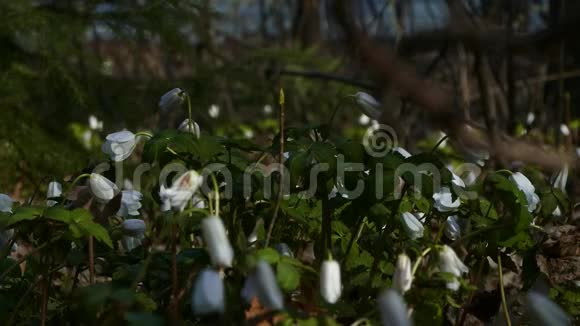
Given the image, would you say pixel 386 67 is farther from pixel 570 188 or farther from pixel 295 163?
pixel 570 188

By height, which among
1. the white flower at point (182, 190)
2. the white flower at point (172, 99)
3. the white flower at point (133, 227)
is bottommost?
the white flower at point (133, 227)

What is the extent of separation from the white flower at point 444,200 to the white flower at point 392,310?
555mm

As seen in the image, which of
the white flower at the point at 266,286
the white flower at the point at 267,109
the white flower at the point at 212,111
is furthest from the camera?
the white flower at the point at 267,109

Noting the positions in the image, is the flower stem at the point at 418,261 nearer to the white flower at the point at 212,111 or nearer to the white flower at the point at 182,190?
the white flower at the point at 182,190

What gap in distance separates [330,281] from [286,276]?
0.07 metres

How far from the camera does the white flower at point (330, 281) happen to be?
1349mm

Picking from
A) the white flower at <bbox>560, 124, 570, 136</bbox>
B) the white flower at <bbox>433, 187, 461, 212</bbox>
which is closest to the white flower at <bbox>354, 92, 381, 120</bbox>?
the white flower at <bbox>433, 187, 461, 212</bbox>

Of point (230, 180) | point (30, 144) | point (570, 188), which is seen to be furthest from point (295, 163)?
point (570, 188)

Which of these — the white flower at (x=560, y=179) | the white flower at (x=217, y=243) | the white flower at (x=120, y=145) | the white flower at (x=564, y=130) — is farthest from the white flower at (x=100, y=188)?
the white flower at (x=564, y=130)

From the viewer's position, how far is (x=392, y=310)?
1.28m

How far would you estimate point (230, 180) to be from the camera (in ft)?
5.45

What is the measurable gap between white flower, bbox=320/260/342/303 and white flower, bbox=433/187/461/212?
52cm

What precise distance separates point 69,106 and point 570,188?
2.54m

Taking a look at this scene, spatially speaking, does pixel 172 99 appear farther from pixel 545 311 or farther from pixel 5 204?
pixel 545 311
